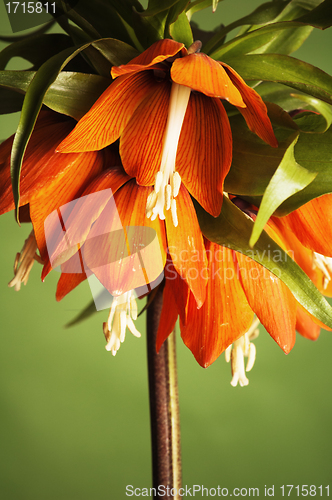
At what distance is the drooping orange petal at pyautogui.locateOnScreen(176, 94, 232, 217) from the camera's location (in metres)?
0.38

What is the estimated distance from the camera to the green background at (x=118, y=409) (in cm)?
104

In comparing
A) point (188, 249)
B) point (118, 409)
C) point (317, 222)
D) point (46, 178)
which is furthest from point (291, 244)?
point (118, 409)

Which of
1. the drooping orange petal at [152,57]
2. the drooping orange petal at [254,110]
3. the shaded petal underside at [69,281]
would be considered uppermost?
the drooping orange petal at [152,57]

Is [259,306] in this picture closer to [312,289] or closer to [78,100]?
[312,289]

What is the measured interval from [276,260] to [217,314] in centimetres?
7

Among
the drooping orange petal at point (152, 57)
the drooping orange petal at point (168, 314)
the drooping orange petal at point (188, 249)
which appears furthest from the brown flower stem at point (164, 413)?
the drooping orange petal at point (152, 57)

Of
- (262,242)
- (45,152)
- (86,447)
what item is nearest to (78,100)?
(45,152)

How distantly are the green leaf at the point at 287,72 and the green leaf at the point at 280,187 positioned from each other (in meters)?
0.08

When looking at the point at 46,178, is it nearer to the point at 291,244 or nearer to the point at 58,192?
the point at 58,192

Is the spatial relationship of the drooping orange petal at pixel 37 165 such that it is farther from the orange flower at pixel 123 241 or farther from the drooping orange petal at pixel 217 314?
the drooping orange petal at pixel 217 314

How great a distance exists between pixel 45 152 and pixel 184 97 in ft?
0.43

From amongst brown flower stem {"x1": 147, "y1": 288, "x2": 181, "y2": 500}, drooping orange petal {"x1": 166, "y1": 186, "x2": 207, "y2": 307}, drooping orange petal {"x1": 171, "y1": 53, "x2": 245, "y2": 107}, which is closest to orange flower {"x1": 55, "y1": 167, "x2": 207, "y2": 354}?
drooping orange petal {"x1": 166, "y1": 186, "x2": 207, "y2": 307}

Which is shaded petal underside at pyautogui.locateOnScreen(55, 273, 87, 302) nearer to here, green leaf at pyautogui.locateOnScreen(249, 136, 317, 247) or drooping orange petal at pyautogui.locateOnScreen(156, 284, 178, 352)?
drooping orange petal at pyautogui.locateOnScreen(156, 284, 178, 352)

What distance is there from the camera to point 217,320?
0.40 metres
